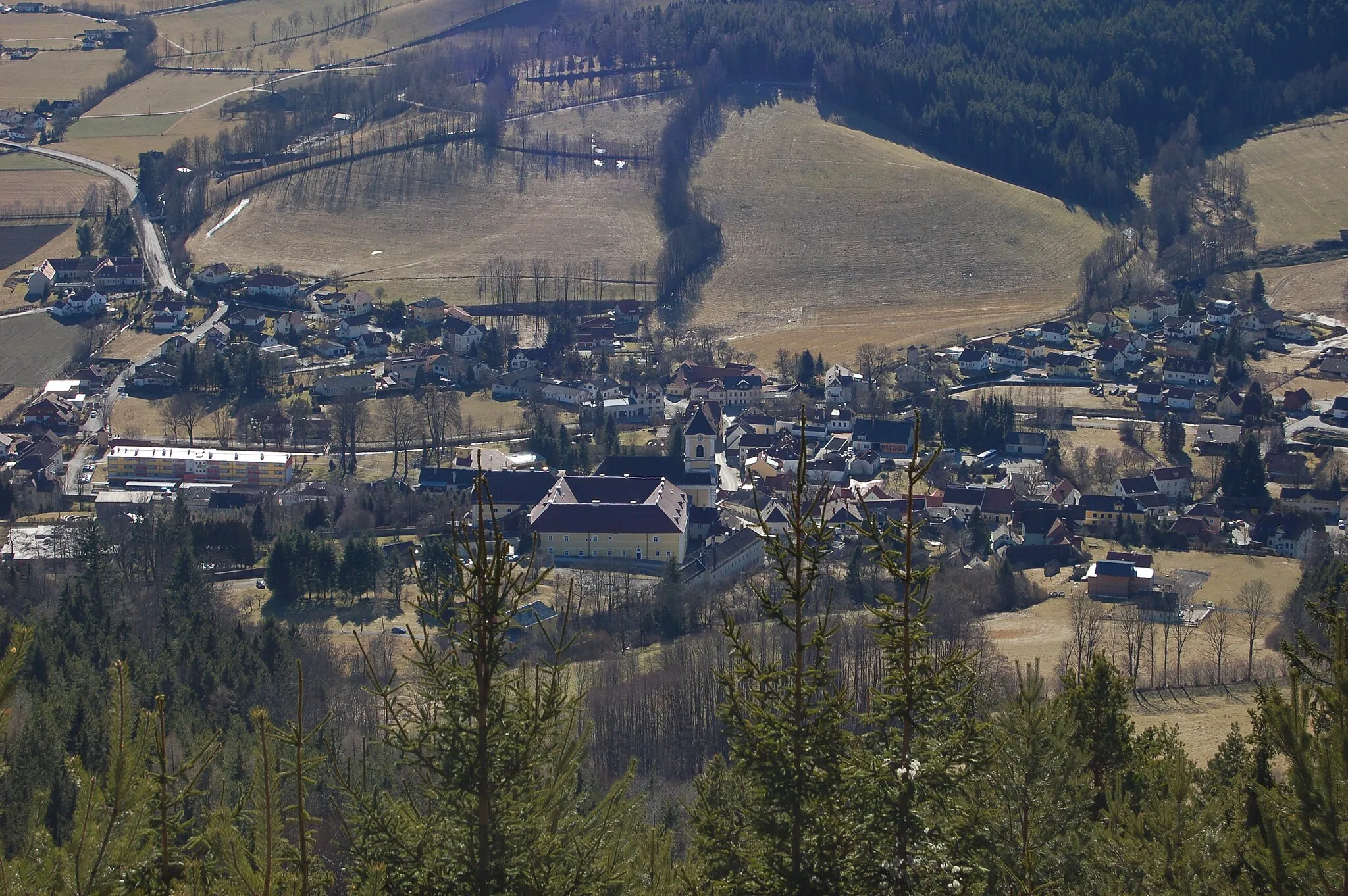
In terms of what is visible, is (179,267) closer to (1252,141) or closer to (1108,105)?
(1108,105)

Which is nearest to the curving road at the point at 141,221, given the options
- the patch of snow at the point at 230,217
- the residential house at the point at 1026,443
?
the patch of snow at the point at 230,217

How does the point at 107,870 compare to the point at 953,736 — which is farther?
the point at 953,736

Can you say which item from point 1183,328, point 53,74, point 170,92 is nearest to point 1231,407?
point 1183,328

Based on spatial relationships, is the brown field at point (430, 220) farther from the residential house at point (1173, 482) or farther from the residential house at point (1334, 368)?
the residential house at point (1173, 482)

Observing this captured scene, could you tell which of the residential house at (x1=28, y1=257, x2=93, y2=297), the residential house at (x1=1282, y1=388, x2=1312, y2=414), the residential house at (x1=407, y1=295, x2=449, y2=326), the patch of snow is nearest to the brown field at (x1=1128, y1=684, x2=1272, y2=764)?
the residential house at (x1=1282, y1=388, x2=1312, y2=414)

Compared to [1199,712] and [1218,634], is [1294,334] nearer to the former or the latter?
[1218,634]

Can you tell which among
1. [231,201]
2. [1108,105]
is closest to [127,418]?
[231,201]
